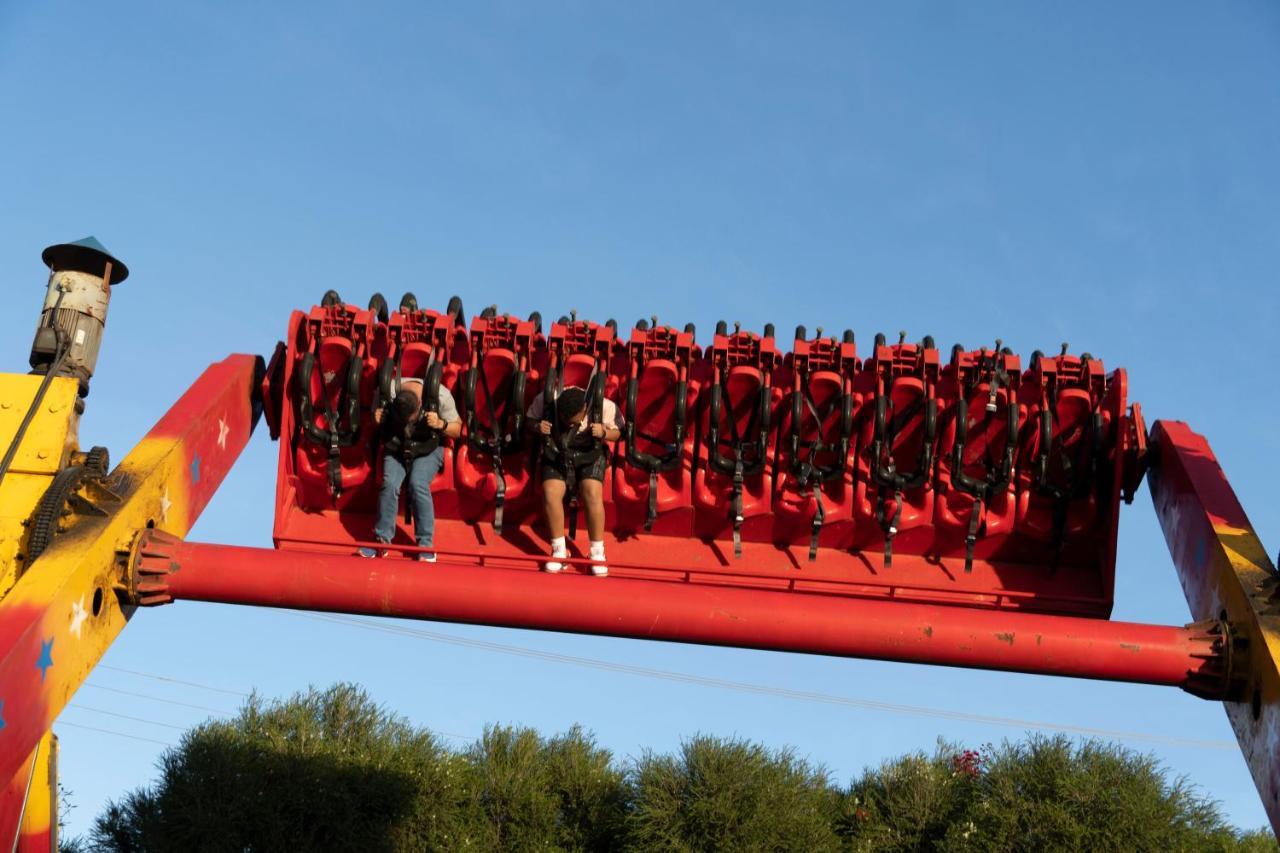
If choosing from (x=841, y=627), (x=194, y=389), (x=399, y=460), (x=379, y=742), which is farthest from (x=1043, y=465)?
(x=379, y=742)

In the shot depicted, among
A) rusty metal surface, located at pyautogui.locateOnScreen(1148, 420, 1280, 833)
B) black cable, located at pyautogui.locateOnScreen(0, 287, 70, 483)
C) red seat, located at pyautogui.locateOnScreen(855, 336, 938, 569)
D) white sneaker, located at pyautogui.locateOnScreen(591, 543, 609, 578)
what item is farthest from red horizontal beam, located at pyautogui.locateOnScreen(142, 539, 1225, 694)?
red seat, located at pyautogui.locateOnScreen(855, 336, 938, 569)

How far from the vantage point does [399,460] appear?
30.4 ft

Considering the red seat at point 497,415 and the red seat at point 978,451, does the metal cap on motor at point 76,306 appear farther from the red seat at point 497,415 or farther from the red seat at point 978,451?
the red seat at point 978,451

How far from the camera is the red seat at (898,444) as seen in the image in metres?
9.30

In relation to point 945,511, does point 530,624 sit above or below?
below

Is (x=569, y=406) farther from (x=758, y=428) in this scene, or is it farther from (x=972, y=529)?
(x=972, y=529)

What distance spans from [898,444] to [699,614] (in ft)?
8.00

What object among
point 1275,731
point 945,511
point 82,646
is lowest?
point 1275,731

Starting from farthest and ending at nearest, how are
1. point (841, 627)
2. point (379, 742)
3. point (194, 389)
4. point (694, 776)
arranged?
point (379, 742) < point (694, 776) < point (194, 389) < point (841, 627)

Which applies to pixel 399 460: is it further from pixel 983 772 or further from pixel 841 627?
pixel 983 772

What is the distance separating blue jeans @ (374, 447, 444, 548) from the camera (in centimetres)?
923

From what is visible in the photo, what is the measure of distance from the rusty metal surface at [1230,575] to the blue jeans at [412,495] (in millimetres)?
4263

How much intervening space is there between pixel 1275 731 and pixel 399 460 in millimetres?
5015

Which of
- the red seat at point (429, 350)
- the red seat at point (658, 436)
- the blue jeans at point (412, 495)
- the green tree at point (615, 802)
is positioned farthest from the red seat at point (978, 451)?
the green tree at point (615, 802)
